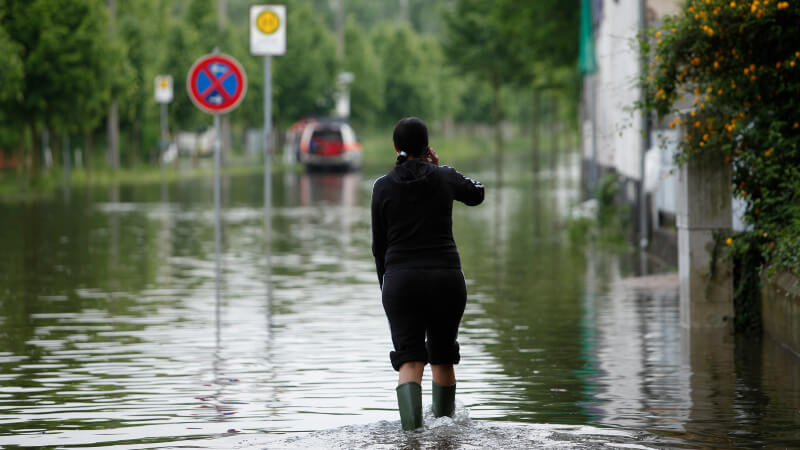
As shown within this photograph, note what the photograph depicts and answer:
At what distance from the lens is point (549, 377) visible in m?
9.99

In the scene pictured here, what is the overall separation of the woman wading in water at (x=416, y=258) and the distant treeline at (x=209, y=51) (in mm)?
27494

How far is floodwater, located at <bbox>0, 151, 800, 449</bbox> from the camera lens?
8047mm

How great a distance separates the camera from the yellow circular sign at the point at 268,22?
1809 centimetres

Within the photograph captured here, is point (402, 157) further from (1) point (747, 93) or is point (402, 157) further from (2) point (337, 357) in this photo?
(1) point (747, 93)

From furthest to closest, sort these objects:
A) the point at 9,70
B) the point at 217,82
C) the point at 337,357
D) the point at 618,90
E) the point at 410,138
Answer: the point at 9,70
the point at 618,90
the point at 217,82
the point at 337,357
the point at 410,138

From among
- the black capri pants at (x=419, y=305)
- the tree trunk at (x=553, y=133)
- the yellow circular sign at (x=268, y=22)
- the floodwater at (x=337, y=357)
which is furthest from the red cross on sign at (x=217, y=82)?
the tree trunk at (x=553, y=133)

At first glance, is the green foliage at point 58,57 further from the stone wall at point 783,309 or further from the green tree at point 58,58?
the stone wall at point 783,309

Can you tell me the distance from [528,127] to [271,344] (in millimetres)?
129228

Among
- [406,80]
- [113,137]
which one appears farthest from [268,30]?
[406,80]

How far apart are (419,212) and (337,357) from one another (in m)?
3.48

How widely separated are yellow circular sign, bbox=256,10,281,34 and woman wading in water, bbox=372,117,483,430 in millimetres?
10527

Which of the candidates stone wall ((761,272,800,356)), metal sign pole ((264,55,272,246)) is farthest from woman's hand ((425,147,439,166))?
metal sign pole ((264,55,272,246))

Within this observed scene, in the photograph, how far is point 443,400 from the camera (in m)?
8.02

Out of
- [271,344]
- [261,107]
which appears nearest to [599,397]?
[271,344]
